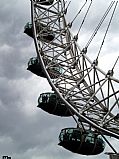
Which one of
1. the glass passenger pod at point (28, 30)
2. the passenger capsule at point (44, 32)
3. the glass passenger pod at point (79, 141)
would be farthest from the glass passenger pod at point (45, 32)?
the glass passenger pod at point (79, 141)

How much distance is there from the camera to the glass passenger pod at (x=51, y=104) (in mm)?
47594

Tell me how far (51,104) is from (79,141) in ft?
24.9

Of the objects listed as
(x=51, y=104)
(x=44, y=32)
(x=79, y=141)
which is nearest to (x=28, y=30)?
(x=44, y=32)

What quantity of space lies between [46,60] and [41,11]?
26.7ft

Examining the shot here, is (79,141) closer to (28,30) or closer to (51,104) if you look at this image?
(51,104)

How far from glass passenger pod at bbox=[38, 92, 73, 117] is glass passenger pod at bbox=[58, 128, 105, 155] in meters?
5.48

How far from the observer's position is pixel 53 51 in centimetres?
5072

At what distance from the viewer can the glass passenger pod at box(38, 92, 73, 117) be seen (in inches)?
1874

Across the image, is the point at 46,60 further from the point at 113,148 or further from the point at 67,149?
the point at 113,148

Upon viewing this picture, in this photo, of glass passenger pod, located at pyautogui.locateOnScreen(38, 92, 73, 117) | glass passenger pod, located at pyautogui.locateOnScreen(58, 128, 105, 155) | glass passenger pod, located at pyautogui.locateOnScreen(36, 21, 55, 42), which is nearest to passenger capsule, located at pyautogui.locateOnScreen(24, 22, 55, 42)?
glass passenger pod, located at pyautogui.locateOnScreen(36, 21, 55, 42)

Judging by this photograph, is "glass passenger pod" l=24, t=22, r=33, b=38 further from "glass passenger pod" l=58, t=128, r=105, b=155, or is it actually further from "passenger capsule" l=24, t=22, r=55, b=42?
"glass passenger pod" l=58, t=128, r=105, b=155

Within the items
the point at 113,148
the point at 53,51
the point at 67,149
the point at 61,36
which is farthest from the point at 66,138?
→ the point at 61,36

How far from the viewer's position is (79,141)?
135ft

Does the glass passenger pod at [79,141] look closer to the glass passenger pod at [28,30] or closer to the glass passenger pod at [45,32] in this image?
→ the glass passenger pod at [45,32]
